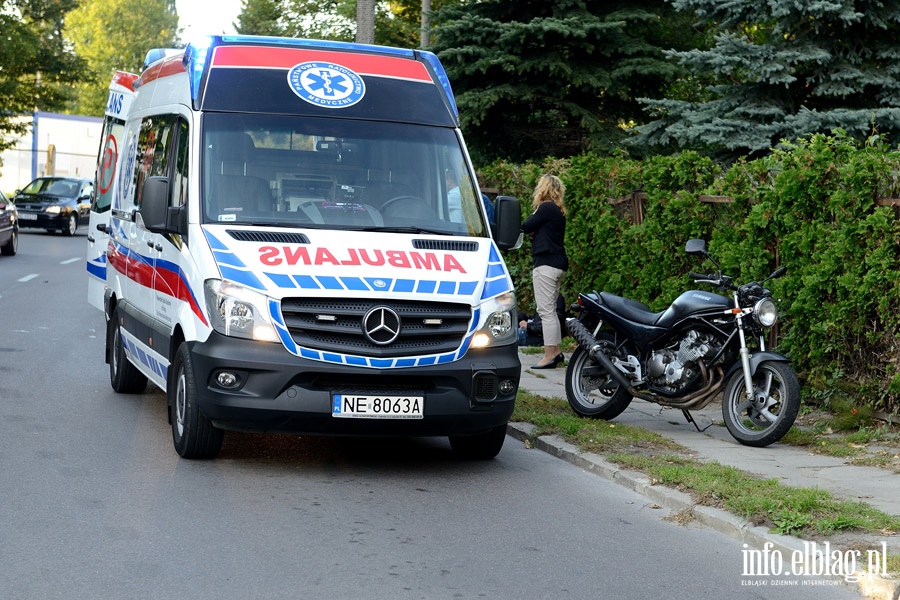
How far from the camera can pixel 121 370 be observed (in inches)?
418

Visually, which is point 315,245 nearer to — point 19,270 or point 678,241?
point 678,241

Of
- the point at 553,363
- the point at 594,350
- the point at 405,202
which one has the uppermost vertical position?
the point at 405,202

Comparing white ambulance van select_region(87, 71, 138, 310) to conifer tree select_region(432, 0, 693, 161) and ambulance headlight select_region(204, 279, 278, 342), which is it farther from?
conifer tree select_region(432, 0, 693, 161)

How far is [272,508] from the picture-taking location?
6723 mm

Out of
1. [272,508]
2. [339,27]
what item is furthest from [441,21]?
[339,27]

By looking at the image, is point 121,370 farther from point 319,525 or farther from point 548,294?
point 319,525

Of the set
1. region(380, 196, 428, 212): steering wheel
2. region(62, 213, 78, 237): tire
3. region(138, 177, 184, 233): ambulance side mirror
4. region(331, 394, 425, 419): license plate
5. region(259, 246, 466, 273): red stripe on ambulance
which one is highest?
region(380, 196, 428, 212): steering wheel

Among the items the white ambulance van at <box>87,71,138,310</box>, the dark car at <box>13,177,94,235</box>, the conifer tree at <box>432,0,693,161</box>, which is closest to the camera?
the white ambulance van at <box>87,71,138,310</box>

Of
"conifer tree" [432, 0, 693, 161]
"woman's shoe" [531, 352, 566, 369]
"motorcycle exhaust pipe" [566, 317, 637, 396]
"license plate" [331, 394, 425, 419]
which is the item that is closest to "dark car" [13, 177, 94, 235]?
"conifer tree" [432, 0, 693, 161]

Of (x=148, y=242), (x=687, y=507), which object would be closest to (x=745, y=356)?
(x=687, y=507)

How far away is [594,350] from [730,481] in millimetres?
2519

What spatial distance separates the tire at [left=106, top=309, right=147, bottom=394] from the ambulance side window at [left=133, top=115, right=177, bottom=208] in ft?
4.23

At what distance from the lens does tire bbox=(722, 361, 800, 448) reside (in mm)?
8445
